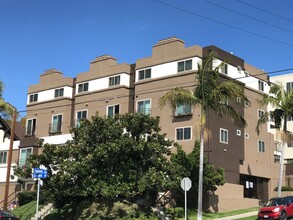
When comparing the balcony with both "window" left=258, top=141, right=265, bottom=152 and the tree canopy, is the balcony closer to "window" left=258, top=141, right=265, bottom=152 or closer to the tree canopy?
the tree canopy

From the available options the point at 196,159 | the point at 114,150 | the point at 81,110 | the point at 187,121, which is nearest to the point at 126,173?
the point at 114,150

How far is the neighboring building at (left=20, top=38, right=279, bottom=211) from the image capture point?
39.1 metres

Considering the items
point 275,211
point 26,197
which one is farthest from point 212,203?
point 26,197

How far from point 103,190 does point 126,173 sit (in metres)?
1.84

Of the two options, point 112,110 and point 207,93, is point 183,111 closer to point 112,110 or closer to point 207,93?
point 112,110

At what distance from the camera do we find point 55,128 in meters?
50.1

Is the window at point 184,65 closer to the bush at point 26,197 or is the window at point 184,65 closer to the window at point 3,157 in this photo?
the bush at point 26,197

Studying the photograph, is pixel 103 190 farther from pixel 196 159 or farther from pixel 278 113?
pixel 278 113

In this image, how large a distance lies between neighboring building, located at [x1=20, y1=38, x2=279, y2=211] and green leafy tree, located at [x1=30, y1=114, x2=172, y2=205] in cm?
741

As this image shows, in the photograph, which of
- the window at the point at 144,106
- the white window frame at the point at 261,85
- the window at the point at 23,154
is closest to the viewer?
the window at the point at 144,106

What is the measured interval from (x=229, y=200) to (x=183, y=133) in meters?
6.65

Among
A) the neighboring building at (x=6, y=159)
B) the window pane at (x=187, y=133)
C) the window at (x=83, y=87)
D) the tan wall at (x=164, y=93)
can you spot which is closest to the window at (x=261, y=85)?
the tan wall at (x=164, y=93)

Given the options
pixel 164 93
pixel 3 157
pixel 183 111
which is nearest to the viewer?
pixel 183 111

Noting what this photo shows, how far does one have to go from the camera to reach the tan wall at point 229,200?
35.9 meters
